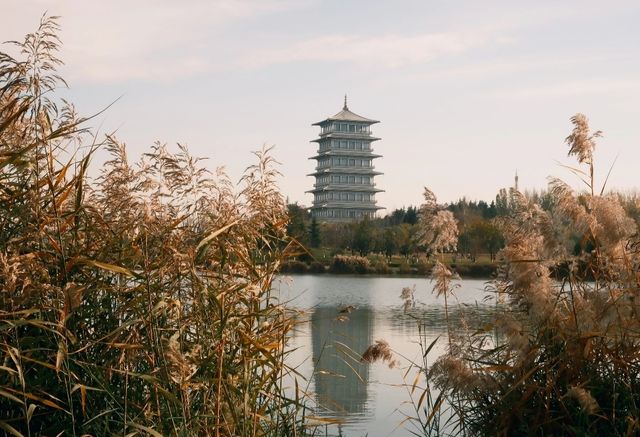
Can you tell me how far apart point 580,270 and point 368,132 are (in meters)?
68.7

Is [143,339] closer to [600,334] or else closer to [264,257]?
[264,257]

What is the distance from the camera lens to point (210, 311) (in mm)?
3107

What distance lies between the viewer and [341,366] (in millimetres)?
9617

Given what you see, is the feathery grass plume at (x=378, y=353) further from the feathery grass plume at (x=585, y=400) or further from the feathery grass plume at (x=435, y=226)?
the feathery grass plume at (x=585, y=400)

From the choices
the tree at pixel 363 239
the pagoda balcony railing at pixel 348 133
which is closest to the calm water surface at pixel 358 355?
the tree at pixel 363 239

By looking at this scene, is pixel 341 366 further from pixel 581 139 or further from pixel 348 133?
pixel 348 133

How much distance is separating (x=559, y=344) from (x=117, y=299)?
168cm

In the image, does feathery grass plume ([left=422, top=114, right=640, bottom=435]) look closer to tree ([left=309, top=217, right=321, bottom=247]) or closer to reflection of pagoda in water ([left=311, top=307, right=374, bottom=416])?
reflection of pagoda in water ([left=311, top=307, right=374, bottom=416])

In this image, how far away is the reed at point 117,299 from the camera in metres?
2.76

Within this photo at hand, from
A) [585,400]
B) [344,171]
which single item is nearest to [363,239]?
[344,171]

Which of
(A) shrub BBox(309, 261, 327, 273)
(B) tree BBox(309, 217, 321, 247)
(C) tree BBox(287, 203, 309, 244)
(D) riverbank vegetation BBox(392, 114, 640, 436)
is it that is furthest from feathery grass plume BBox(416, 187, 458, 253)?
(B) tree BBox(309, 217, 321, 247)

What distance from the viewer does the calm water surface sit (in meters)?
4.08

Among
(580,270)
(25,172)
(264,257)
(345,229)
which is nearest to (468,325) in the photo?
(580,270)

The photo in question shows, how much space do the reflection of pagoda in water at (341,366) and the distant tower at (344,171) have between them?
166 feet
